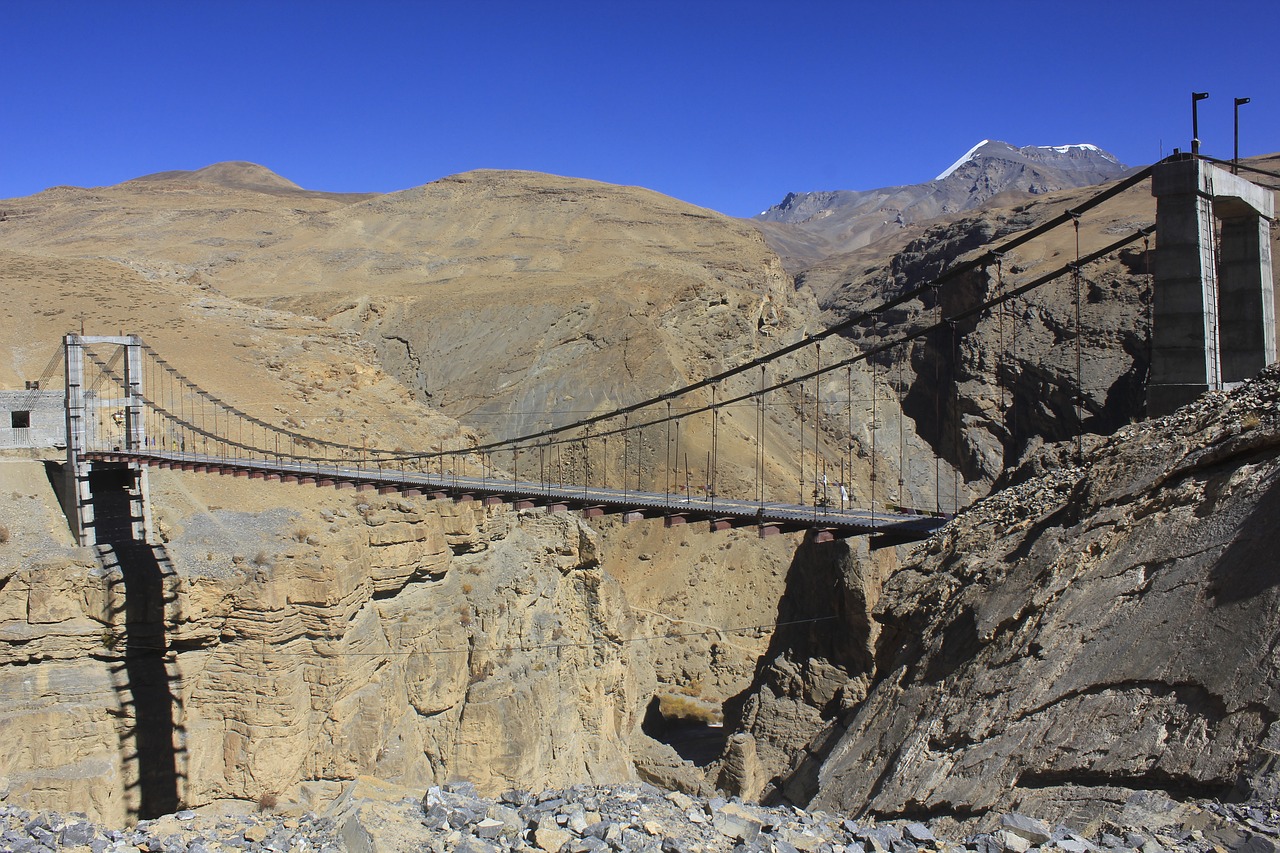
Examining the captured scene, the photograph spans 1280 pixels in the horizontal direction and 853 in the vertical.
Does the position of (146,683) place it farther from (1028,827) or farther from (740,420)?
(740,420)

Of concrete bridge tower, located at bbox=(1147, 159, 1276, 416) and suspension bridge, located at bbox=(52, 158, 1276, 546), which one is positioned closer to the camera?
concrete bridge tower, located at bbox=(1147, 159, 1276, 416)

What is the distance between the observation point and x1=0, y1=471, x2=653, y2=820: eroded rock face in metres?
18.1

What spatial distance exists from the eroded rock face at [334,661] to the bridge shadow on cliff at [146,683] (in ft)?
0.19

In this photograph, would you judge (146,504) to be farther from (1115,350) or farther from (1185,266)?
(1115,350)

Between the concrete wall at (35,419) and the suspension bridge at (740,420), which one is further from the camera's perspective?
the concrete wall at (35,419)

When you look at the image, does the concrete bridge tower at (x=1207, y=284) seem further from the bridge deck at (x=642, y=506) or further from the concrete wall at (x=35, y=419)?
the concrete wall at (x=35, y=419)

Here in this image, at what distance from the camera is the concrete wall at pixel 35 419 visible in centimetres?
2359

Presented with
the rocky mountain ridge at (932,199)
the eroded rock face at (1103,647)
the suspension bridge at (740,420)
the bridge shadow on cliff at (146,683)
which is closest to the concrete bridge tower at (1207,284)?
the suspension bridge at (740,420)

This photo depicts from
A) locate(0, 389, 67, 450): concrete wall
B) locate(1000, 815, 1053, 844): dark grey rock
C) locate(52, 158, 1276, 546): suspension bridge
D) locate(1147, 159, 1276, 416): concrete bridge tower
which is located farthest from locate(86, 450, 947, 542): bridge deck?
locate(1000, 815, 1053, 844): dark grey rock

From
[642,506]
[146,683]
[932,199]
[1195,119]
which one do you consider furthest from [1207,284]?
[932,199]

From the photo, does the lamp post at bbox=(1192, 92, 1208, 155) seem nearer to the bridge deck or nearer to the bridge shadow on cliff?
the bridge deck

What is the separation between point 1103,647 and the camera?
770 cm

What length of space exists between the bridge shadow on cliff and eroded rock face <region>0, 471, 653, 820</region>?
6cm

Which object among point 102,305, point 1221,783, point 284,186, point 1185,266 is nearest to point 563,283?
point 102,305
